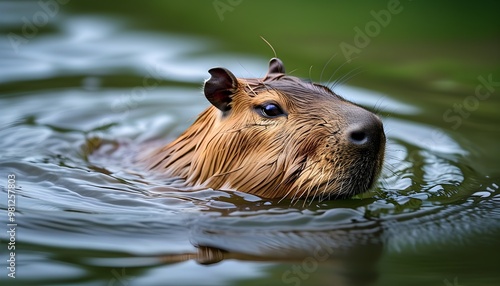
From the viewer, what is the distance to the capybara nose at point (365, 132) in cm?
473

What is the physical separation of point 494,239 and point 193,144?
1908 millimetres

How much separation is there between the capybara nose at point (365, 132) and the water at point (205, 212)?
40cm

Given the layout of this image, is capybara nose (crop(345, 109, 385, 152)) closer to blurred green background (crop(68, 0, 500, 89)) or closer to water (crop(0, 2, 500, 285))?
water (crop(0, 2, 500, 285))

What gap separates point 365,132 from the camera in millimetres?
4746

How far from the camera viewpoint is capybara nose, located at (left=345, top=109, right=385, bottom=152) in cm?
473

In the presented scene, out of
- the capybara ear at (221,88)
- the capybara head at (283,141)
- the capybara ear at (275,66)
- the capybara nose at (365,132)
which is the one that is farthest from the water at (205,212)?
the capybara ear at (275,66)

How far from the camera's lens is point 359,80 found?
8414 mm

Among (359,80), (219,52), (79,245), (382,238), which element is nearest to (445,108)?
(359,80)

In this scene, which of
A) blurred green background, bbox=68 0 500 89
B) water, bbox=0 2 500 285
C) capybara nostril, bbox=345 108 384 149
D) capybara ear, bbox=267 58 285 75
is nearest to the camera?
water, bbox=0 2 500 285

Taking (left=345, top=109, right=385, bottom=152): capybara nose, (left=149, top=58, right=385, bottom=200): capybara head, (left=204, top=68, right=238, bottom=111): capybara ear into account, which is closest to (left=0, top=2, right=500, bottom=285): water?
(left=149, top=58, right=385, bottom=200): capybara head

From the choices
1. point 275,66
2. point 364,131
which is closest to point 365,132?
point 364,131

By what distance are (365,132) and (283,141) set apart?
51 centimetres

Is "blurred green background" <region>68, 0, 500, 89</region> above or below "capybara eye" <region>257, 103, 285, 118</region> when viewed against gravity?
above

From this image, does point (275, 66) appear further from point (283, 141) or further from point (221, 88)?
point (283, 141)
